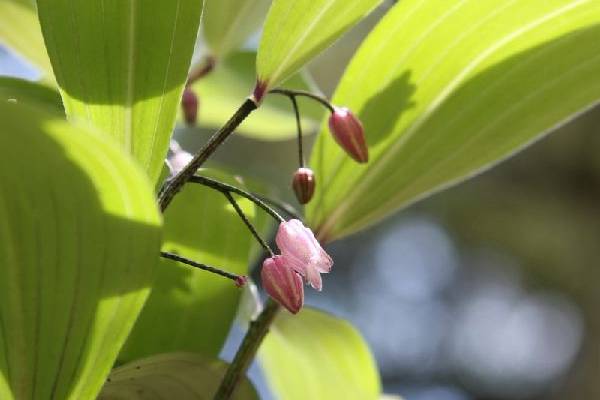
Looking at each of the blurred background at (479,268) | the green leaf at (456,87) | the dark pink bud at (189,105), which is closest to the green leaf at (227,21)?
the dark pink bud at (189,105)

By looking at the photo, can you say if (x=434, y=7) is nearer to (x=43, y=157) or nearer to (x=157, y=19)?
(x=157, y=19)

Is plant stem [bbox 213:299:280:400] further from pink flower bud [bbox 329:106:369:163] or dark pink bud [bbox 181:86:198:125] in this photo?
dark pink bud [bbox 181:86:198:125]

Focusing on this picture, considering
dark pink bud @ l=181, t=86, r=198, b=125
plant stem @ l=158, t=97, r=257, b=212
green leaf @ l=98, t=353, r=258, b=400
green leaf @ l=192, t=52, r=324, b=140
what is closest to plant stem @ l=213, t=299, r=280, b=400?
green leaf @ l=98, t=353, r=258, b=400

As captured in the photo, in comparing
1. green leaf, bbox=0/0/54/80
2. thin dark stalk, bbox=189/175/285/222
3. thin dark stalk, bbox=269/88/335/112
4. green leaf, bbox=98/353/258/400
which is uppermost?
thin dark stalk, bbox=269/88/335/112

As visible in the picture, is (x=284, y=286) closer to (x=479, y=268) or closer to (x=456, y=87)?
(x=456, y=87)

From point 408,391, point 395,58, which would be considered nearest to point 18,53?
point 395,58

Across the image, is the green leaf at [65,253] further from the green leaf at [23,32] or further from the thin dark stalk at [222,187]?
the green leaf at [23,32]
